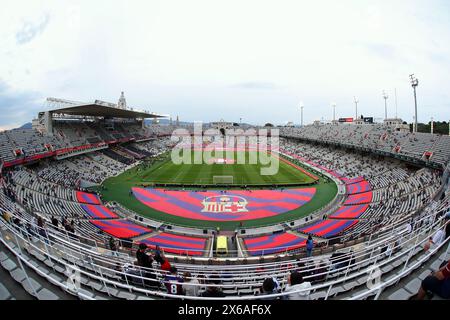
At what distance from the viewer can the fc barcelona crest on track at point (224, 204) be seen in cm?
2737

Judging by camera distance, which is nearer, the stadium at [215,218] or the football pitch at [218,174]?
the stadium at [215,218]

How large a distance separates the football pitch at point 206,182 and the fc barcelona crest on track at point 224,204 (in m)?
3.03

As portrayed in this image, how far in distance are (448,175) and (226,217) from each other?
21.0 metres

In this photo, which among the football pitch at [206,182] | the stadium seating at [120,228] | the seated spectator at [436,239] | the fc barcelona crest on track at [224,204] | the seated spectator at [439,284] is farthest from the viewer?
the fc barcelona crest on track at [224,204]

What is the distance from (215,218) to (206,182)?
44.3 feet

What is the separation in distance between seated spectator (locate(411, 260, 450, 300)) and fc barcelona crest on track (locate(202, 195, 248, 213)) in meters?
23.2

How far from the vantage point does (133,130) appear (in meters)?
72.1

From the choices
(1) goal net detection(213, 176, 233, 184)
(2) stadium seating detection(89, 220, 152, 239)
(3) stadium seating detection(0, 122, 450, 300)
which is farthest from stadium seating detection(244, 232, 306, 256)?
(1) goal net detection(213, 176, 233, 184)

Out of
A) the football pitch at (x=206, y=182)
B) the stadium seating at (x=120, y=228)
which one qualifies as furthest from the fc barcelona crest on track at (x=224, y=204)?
the stadium seating at (x=120, y=228)

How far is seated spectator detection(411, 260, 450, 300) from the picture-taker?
4.07m

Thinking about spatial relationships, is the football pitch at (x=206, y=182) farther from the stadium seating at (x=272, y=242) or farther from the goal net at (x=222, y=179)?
the stadium seating at (x=272, y=242)

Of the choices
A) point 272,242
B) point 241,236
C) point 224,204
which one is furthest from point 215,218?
point 272,242

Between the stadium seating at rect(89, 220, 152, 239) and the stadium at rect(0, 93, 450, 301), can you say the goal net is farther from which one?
the stadium seating at rect(89, 220, 152, 239)
